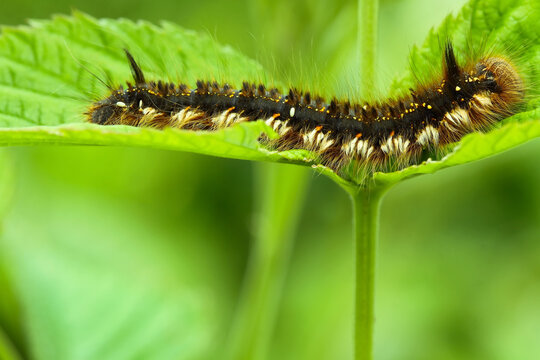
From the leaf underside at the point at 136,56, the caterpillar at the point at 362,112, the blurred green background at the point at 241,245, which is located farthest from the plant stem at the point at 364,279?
the blurred green background at the point at 241,245

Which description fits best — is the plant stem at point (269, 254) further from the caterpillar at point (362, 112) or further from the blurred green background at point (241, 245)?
the caterpillar at point (362, 112)

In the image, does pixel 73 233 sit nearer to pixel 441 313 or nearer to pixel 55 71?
pixel 441 313

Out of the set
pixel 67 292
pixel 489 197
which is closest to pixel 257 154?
pixel 67 292

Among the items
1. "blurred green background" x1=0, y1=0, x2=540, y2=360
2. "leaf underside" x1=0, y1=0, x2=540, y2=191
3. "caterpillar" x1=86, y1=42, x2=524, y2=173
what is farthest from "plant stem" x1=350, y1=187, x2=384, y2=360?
"blurred green background" x1=0, y1=0, x2=540, y2=360

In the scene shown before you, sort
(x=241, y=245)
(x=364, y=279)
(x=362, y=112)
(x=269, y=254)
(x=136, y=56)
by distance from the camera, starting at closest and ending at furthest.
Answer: (x=364, y=279)
(x=362, y=112)
(x=136, y=56)
(x=269, y=254)
(x=241, y=245)

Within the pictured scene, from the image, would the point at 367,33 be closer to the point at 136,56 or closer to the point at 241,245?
the point at 136,56

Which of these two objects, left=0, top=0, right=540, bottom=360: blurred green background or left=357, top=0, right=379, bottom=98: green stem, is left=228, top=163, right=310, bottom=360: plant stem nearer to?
left=0, top=0, right=540, bottom=360: blurred green background

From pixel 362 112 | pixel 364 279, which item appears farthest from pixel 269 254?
pixel 364 279

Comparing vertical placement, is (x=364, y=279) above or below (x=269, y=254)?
below
